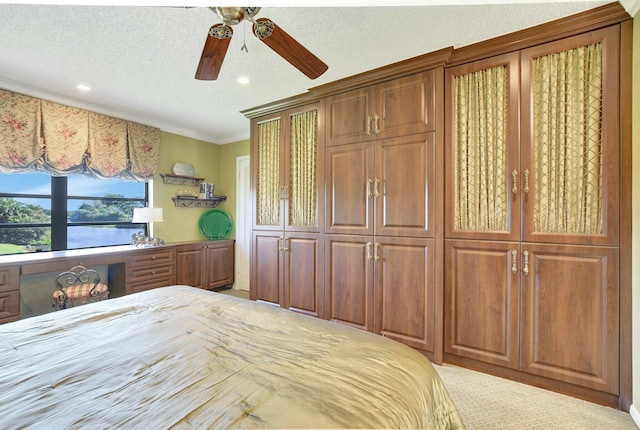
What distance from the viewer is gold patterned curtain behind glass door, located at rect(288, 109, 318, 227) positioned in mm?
3221

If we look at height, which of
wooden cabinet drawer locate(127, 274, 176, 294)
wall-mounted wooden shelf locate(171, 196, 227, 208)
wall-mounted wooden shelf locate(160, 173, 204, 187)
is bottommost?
wooden cabinet drawer locate(127, 274, 176, 294)

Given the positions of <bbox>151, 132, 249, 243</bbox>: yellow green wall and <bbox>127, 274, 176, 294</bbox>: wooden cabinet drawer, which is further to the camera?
<bbox>151, 132, 249, 243</bbox>: yellow green wall

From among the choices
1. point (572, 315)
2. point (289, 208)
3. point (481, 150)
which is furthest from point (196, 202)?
point (572, 315)

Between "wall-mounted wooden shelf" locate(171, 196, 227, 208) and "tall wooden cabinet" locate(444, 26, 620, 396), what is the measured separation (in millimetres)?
3847

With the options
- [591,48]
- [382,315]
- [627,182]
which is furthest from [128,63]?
[627,182]

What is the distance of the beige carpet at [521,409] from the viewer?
1.77 metres

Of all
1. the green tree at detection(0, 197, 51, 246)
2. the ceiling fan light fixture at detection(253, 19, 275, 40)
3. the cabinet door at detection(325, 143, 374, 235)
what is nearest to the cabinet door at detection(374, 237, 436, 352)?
the cabinet door at detection(325, 143, 374, 235)

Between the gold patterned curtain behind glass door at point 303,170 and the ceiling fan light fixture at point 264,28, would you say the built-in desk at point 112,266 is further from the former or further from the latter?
the ceiling fan light fixture at point 264,28

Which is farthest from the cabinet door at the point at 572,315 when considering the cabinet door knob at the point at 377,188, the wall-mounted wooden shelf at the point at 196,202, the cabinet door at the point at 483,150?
the wall-mounted wooden shelf at the point at 196,202

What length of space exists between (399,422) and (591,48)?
2626 millimetres

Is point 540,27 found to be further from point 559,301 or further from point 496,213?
point 559,301

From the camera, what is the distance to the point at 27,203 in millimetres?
3330

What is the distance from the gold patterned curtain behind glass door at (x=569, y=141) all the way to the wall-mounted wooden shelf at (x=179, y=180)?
447 centimetres

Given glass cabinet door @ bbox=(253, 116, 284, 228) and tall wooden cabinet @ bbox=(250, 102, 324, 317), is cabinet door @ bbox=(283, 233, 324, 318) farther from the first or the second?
glass cabinet door @ bbox=(253, 116, 284, 228)
